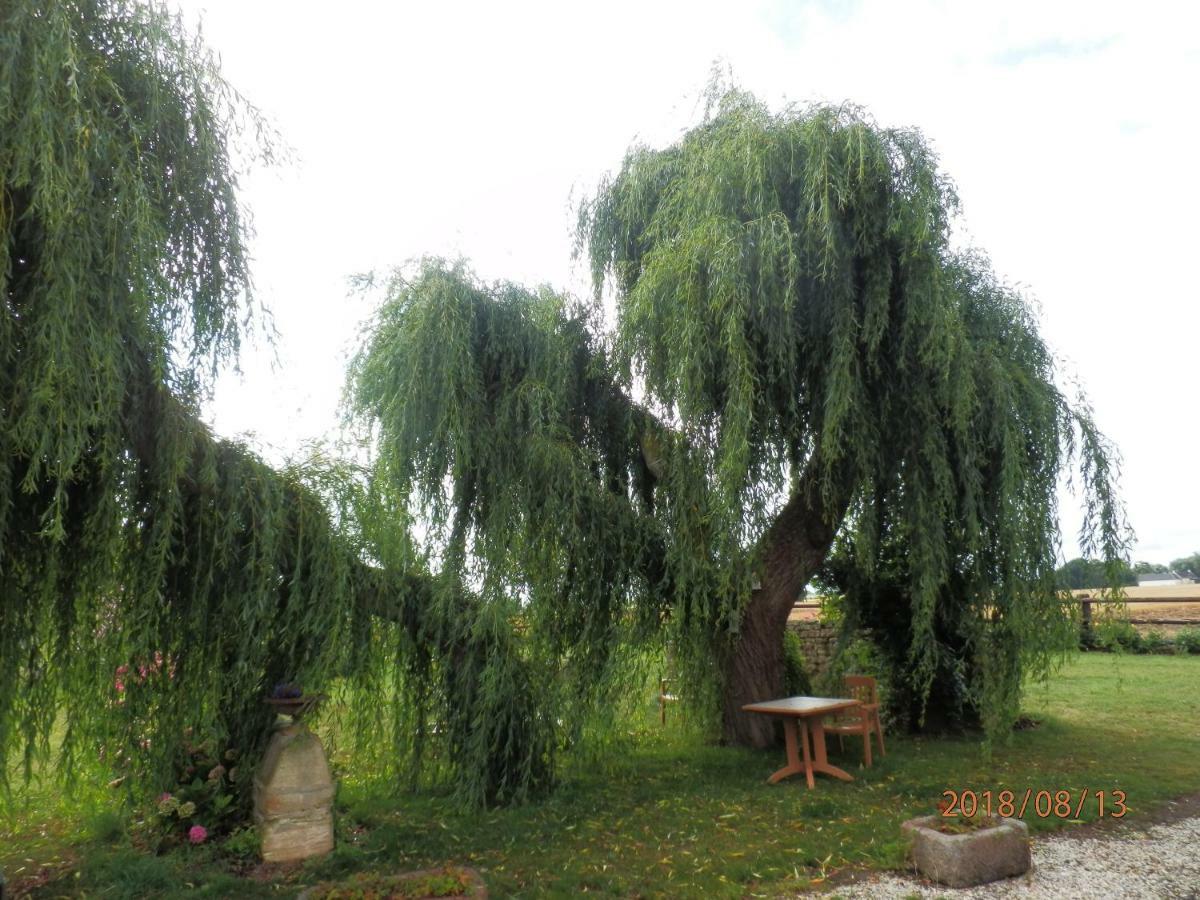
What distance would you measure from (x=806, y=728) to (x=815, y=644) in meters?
4.81

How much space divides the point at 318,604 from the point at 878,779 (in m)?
4.57

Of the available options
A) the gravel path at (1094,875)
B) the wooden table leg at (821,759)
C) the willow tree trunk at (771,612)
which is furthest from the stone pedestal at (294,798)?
the willow tree trunk at (771,612)

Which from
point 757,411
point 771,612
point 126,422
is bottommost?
point 771,612

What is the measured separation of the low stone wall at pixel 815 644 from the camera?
10.9 metres

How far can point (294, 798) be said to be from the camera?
4.67 metres

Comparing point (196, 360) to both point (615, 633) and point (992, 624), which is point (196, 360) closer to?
point (615, 633)

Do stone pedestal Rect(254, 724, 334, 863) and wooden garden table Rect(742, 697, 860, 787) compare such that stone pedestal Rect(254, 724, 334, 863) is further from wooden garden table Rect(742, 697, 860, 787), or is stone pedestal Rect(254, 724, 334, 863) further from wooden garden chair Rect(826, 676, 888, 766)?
wooden garden chair Rect(826, 676, 888, 766)

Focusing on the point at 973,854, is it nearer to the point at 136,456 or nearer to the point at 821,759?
the point at 821,759

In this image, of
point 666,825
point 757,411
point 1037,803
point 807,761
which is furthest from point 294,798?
point 1037,803

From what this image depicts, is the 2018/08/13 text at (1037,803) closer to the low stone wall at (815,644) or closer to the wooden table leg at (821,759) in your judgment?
the wooden table leg at (821,759)

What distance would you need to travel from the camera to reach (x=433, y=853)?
4887 mm

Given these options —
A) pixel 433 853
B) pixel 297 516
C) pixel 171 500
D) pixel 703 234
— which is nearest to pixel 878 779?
pixel 433 853

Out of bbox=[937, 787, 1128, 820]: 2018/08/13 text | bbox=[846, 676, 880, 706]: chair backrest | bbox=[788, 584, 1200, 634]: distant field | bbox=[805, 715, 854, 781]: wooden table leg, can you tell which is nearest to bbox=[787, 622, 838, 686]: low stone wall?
bbox=[846, 676, 880, 706]: chair backrest

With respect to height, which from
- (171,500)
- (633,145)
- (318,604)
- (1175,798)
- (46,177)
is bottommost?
(1175,798)
